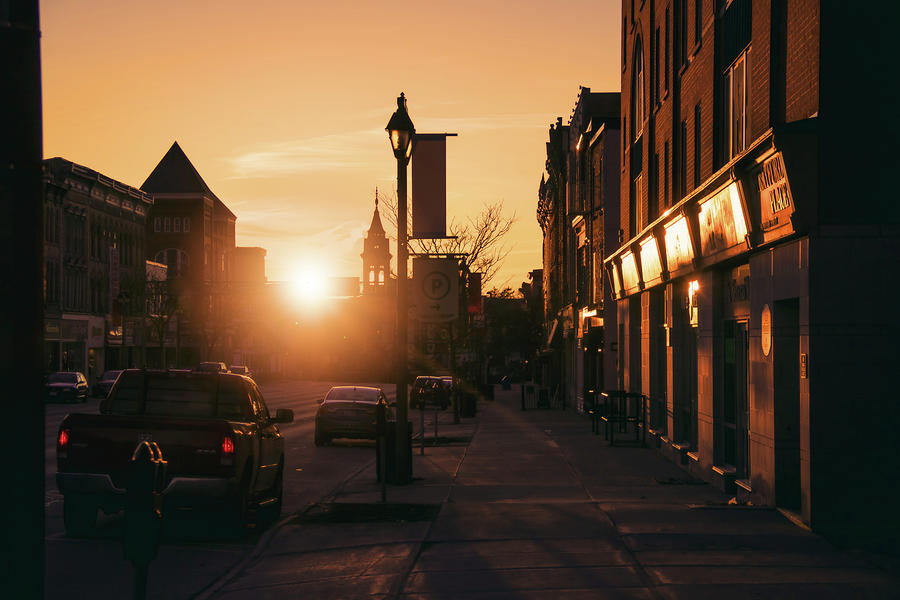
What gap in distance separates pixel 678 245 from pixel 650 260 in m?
3.96

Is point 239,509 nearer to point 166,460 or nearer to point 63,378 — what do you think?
point 166,460

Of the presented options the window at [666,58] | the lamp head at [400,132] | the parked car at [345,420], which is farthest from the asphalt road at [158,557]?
the window at [666,58]

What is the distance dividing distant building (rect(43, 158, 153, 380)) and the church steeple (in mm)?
56613

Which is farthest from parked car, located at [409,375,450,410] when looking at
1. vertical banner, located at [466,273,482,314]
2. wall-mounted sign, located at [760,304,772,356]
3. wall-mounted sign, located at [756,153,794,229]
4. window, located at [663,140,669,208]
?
wall-mounted sign, located at [756,153,794,229]

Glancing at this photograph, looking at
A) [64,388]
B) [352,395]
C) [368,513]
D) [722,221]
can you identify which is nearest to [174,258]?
[64,388]

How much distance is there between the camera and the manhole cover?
13492 mm

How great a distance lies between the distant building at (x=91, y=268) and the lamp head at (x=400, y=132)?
166 feet

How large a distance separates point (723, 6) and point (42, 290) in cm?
1433

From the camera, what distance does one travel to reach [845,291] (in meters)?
11.3

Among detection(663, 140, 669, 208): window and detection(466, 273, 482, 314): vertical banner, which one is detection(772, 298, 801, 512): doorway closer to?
detection(663, 140, 669, 208): window

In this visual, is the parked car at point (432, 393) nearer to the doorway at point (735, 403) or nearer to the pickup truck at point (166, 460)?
the doorway at point (735, 403)

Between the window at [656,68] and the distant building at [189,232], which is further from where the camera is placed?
the distant building at [189,232]

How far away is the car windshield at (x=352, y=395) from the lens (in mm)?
27859

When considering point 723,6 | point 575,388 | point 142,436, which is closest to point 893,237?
point 723,6
